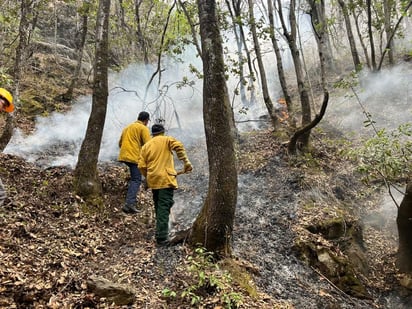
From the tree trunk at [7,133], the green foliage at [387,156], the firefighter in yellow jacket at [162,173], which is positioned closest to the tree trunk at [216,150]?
the firefighter in yellow jacket at [162,173]

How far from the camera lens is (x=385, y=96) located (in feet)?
48.4

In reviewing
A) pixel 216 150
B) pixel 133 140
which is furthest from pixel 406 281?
pixel 133 140

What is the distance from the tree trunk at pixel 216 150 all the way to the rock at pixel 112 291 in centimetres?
131

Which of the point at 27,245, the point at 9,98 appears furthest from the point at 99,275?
the point at 9,98

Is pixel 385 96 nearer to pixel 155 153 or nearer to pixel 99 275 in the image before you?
pixel 155 153

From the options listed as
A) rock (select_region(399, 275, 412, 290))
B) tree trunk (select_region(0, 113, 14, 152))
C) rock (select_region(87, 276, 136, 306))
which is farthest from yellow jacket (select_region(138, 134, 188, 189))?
rock (select_region(399, 275, 412, 290))

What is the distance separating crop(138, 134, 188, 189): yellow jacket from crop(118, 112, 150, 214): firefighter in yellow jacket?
1152mm

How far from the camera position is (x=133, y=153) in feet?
21.9

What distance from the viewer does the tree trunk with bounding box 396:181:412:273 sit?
6102mm

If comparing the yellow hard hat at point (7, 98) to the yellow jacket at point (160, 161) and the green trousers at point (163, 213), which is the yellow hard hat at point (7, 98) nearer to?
the yellow jacket at point (160, 161)

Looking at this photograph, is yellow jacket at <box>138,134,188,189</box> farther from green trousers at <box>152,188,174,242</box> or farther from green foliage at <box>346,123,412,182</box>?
green foliage at <box>346,123,412,182</box>

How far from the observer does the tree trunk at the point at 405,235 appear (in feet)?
20.0

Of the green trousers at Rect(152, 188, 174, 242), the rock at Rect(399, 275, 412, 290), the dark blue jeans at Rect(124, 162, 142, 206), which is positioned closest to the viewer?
the green trousers at Rect(152, 188, 174, 242)

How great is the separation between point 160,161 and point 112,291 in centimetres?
217
